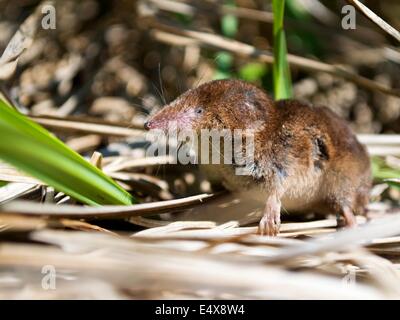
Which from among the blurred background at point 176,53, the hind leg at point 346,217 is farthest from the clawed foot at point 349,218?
the blurred background at point 176,53

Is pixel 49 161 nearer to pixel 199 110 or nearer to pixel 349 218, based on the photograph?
pixel 199 110

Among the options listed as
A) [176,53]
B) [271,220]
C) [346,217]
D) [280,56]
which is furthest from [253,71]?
[271,220]

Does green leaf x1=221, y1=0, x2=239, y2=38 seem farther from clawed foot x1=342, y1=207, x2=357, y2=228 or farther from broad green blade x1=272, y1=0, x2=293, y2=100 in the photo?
clawed foot x1=342, y1=207, x2=357, y2=228

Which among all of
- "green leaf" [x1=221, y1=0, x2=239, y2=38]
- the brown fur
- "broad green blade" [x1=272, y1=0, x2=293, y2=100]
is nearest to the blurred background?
"green leaf" [x1=221, y1=0, x2=239, y2=38]

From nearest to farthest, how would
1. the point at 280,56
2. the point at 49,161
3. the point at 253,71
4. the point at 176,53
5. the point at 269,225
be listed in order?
1. the point at 49,161
2. the point at 269,225
3. the point at 280,56
4. the point at 253,71
5. the point at 176,53
